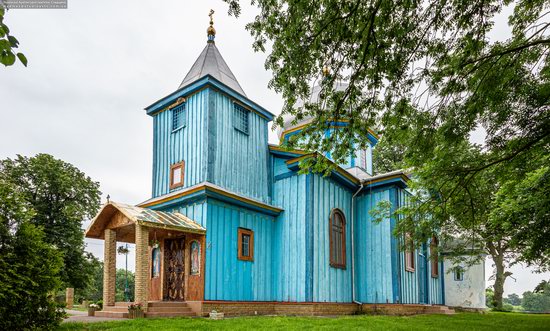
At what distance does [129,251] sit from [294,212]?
1379 cm

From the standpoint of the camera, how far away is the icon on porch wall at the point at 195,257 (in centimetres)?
1239

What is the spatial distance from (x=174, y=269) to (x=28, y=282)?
19.6 feet

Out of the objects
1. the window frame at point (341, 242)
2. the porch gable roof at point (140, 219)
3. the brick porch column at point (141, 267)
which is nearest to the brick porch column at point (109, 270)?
the porch gable roof at point (140, 219)

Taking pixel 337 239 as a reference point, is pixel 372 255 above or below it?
below

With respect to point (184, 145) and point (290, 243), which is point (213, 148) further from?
point (290, 243)

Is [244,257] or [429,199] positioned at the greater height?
[429,199]

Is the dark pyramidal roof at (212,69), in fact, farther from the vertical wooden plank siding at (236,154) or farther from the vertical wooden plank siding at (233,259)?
the vertical wooden plank siding at (233,259)

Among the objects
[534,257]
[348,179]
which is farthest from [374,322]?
[348,179]

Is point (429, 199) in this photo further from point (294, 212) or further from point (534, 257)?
point (294, 212)

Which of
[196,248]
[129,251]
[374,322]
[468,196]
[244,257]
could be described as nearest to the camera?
[468,196]

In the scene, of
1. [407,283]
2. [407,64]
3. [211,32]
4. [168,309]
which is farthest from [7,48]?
[407,283]

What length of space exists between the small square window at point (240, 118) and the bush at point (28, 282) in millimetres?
8119

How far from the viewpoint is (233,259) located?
1317cm

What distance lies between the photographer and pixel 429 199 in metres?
8.88
